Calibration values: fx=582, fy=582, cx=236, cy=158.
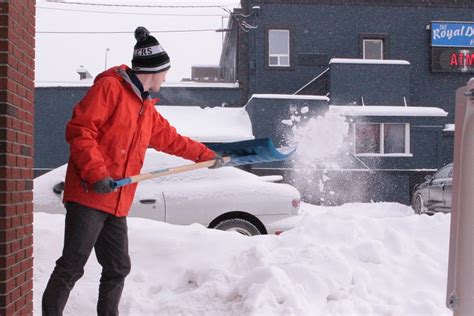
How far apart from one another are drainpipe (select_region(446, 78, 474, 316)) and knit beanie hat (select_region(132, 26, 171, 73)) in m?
2.02

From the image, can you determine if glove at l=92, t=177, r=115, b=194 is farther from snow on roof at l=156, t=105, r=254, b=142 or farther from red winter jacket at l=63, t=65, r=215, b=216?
snow on roof at l=156, t=105, r=254, b=142

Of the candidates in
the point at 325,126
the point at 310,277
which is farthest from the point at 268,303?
the point at 325,126

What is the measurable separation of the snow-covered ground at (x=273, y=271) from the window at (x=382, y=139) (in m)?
13.2

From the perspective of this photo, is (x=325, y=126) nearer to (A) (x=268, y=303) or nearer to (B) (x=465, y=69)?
(B) (x=465, y=69)

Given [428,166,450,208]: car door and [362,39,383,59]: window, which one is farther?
[362,39,383,59]: window

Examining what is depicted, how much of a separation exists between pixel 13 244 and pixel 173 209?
4372 millimetres

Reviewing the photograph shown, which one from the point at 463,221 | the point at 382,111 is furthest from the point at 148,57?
the point at 382,111

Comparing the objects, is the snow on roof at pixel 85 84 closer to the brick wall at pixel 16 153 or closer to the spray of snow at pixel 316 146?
the spray of snow at pixel 316 146

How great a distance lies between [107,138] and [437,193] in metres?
11.7

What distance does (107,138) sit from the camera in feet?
10.9

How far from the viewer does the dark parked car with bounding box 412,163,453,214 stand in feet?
42.8

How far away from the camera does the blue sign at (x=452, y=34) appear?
21234 millimetres

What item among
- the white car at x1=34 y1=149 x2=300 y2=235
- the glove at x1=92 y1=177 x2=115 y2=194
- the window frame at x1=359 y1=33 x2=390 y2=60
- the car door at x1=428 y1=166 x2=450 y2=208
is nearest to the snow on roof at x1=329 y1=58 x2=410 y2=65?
the window frame at x1=359 y1=33 x2=390 y2=60

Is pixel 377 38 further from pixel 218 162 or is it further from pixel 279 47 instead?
pixel 218 162
